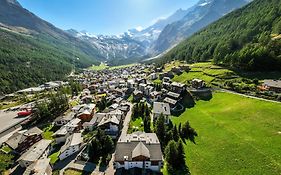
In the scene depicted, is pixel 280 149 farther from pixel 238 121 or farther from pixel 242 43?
pixel 242 43

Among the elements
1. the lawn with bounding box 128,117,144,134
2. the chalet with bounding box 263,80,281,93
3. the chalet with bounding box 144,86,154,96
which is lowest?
the lawn with bounding box 128,117,144,134

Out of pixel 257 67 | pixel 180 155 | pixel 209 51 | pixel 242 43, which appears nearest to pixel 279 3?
pixel 242 43

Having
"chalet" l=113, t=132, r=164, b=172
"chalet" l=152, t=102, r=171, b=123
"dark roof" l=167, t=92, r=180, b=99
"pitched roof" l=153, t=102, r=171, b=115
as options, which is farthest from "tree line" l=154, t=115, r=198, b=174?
"dark roof" l=167, t=92, r=180, b=99

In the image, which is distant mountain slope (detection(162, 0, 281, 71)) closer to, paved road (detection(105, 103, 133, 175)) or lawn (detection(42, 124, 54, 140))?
paved road (detection(105, 103, 133, 175))

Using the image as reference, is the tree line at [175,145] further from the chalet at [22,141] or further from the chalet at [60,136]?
the chalet at [22,141]

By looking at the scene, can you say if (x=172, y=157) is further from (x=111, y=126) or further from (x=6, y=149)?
(x=6, y=149)

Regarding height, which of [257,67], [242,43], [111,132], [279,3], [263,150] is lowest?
[111,132]
